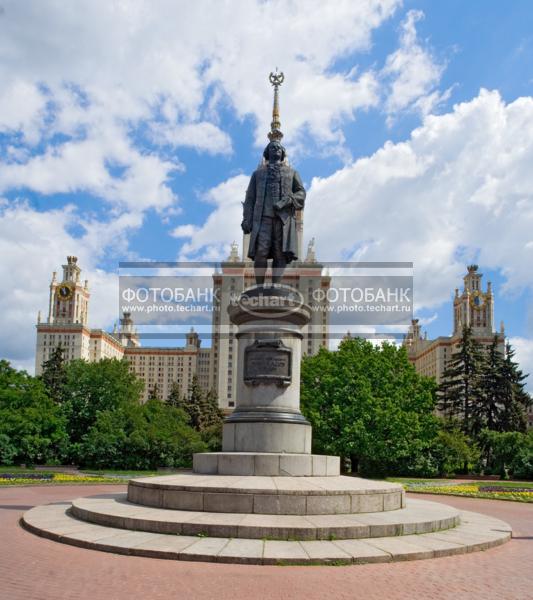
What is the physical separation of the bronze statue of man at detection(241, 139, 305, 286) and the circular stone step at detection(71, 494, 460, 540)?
292 inches

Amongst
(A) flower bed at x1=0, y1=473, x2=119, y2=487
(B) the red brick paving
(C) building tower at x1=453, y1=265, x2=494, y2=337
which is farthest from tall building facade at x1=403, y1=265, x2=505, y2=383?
(B) the red brick paving

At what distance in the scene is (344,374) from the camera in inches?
1423

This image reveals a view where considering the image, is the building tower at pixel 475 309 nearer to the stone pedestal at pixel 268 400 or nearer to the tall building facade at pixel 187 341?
the tall building facade at pixel 187 341

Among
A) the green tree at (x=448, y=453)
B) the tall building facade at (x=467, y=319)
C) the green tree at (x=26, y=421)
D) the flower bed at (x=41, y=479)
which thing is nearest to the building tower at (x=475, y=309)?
the tall building facade at (x=467, y=319)

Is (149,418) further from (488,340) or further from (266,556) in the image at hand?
(488,340)

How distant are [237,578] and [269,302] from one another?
8.74 metres

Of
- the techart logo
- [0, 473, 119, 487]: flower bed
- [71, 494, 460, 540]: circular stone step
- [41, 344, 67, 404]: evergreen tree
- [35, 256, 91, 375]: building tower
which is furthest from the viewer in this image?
[35, 256, 91, 375]: building tower

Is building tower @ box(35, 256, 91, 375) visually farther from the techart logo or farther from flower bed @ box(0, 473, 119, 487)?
the techart logo

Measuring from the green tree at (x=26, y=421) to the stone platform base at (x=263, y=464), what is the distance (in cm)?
2479

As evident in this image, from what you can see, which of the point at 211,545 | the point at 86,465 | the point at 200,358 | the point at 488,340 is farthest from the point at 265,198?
the point at 200,358

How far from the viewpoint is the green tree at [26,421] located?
34656 millimetres

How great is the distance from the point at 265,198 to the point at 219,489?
882 cm

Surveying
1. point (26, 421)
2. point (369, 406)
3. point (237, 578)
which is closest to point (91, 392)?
point (26, 421)

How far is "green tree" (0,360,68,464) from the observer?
114ft
